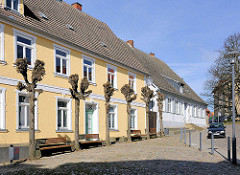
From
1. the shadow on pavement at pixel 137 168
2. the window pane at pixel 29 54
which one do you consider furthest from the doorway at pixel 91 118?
the shadow on pavement at pixel 137 168

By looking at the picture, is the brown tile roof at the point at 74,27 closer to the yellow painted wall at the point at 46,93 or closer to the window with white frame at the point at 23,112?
the yellow painted wall at the point at 46,93

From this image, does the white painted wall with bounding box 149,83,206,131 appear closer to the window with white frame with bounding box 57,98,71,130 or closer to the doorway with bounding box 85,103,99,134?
the doorway with bounding box 85,103,99,134

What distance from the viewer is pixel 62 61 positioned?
19016mm

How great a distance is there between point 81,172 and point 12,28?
902cm

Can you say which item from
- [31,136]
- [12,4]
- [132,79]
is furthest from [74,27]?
[31,136]

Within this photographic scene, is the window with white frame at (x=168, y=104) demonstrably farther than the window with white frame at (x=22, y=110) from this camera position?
Yes

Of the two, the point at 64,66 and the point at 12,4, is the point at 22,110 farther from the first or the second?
the point at 12,4

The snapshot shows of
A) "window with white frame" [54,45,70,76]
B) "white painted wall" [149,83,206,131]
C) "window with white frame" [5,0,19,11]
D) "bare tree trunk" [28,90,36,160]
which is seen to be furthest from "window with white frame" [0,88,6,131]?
"white painted wall" [149,83,206,131]

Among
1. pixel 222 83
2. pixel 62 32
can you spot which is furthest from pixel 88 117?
pixel 222 83

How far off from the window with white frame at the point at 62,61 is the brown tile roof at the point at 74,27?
2.18 ft

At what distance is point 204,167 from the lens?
11.6m

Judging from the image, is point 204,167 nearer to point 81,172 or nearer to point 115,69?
point 81,172

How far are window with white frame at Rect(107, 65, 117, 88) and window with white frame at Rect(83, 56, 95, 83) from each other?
216 cm

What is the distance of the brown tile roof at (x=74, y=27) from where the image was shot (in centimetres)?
1747
